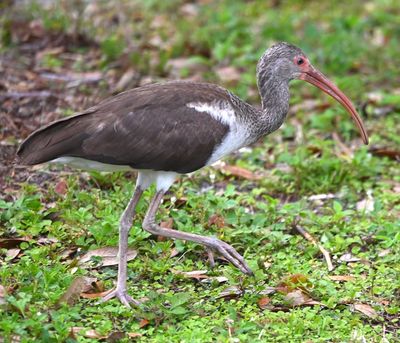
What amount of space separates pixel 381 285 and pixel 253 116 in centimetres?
A: 154

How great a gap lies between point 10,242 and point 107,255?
707 millimetres

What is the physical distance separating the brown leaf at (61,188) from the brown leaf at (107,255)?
917 millimetres

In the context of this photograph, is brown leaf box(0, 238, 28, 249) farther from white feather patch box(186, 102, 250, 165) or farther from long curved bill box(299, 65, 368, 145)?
long curved bill box(299, 65, 368, 145)

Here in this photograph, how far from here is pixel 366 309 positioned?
6164 millimetres

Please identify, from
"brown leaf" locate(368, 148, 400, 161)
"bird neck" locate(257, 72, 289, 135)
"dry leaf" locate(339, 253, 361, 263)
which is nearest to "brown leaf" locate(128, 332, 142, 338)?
"dry leaf" locate(339, 253, 361, 263)

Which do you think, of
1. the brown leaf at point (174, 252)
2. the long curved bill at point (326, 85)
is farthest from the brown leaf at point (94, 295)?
the long curved bill at point (326, 85)

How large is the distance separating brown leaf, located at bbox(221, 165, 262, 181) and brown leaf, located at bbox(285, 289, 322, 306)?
2.42 metres

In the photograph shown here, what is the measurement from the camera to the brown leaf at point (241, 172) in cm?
856

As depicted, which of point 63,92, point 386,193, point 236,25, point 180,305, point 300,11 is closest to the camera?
point 180,305

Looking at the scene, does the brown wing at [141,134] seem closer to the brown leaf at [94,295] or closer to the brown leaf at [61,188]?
the brown leaf at [94,295]

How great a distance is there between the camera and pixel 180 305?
19.6 feet

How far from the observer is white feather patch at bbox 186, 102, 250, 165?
260 inches

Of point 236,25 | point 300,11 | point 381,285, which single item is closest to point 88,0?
point 236,25

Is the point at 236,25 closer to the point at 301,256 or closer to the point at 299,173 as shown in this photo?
the point at 299,173
